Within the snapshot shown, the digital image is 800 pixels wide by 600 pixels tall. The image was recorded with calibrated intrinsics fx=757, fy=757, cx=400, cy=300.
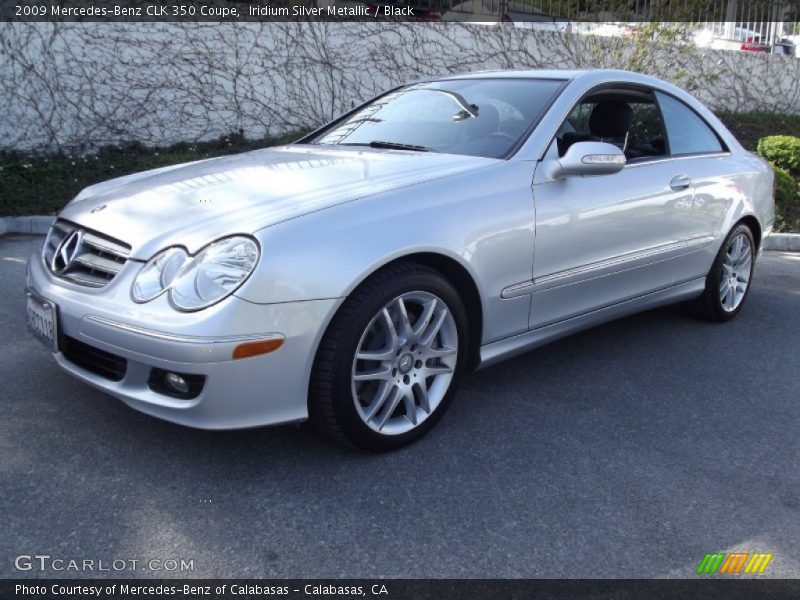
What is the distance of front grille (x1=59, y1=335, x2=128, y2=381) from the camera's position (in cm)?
266

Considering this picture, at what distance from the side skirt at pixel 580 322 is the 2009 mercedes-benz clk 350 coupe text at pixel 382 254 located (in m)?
0.01

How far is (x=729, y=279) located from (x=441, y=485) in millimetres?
2899

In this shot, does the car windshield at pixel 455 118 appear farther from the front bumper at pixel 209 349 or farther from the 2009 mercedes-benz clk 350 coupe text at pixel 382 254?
the front bumper at pixel 209 349

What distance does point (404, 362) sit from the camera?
9.67 ft

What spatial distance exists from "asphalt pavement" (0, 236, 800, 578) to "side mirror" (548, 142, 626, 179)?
1.05 m

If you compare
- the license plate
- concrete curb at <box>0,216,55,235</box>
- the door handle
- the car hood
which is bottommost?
concrete curb at <box>0,216,55,235</box>

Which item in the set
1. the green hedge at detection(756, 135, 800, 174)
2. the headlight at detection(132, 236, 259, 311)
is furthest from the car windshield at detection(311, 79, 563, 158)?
the green hedge at detection(756, 135, 800, 174)

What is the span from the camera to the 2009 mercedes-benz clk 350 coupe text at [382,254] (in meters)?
2.54

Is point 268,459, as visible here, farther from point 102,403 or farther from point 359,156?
point 359,156

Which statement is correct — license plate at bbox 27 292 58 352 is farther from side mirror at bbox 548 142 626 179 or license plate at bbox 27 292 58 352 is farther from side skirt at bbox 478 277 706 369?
side mirror at bbox 548 142 626 179

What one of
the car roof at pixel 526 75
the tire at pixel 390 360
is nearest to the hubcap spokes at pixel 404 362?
the tire at pixel 390 360

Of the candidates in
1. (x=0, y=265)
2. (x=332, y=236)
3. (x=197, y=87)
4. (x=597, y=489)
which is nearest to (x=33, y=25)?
(x=197, y=87)

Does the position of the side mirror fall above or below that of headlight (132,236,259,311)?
above

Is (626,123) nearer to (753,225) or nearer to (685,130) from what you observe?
(685,130)
